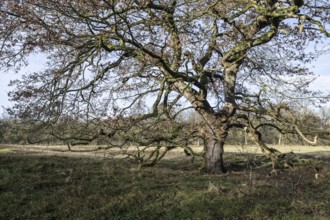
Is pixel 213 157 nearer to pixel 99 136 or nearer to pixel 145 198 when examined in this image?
pixel 99 136

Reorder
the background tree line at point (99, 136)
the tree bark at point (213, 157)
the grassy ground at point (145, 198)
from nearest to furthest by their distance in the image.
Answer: the grassy ground at point (145, 198)
the background tree line at point (99, 136)
the tree bark at point (213, 157)

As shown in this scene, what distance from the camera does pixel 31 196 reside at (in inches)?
317

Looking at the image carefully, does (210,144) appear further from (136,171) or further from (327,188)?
(327,188)

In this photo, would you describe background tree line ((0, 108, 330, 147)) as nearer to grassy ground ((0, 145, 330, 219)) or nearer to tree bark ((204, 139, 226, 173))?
tree bark ((204, 139, 226, 173))

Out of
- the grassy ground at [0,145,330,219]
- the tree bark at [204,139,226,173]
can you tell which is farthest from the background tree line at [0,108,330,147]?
the grassy ground at [0,145,330,219]

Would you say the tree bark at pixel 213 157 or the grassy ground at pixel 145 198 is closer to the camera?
the grassy ground at pixel 145 198

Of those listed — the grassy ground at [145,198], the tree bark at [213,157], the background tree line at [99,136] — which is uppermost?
the background tree line at [99,136]

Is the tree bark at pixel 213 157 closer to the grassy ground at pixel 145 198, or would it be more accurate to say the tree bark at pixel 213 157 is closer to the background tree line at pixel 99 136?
the background tree line at pixel 99 136

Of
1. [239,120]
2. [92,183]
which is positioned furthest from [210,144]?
[92,183]

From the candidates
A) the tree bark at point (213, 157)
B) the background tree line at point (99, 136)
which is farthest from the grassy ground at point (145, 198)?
the tree bark at point (213, 157)

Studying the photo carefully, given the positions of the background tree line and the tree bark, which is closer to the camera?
the background tree line

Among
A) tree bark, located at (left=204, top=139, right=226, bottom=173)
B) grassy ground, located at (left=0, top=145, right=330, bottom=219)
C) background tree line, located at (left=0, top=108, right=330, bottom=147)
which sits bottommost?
grassy ground, located at (left=0, top=145, right=330, bottom=219)

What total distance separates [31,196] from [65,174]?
304cm

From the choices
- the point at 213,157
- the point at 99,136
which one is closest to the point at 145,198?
the point at 99,136
